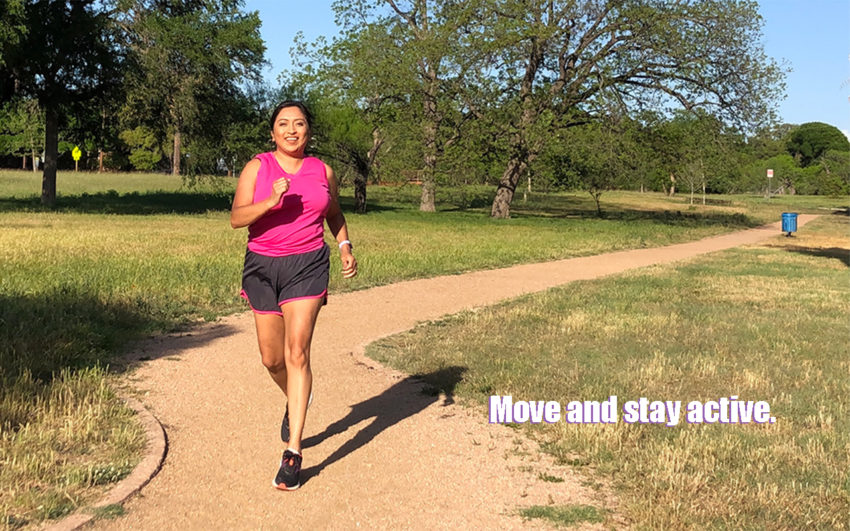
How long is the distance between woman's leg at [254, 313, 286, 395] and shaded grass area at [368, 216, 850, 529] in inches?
72.0

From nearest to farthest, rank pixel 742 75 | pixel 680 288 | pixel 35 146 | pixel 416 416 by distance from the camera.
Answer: pixel 416 416 → pixel 680 288 → pixel 742 75 → pixel 35 146

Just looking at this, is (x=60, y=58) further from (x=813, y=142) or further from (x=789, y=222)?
(x=813, y=142)

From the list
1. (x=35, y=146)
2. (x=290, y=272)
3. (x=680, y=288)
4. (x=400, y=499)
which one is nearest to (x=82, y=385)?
(x=290, y=272)

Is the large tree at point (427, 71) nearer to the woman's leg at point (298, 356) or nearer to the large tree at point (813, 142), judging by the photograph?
the woman's leg at point (298, 356)

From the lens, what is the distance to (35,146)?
7681 centimetres

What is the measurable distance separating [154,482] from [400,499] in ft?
4.49

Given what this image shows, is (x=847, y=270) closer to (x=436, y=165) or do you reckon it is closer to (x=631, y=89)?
(x=631, y=89)

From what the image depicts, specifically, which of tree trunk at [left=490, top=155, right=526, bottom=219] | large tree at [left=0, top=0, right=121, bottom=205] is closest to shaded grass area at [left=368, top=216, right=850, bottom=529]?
tree trunk at [left=490, top=155, right=526, bottom=219]

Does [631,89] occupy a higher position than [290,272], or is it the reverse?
[631,89]

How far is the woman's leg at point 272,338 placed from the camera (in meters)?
4.30

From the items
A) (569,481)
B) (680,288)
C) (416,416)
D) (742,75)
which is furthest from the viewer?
(742,75)

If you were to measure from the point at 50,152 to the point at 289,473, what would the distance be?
30.1m
